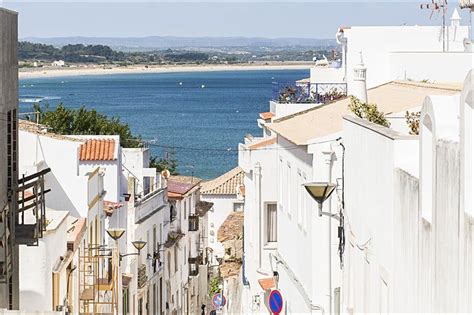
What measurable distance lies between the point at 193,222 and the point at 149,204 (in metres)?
12.8

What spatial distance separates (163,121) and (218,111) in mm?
29926

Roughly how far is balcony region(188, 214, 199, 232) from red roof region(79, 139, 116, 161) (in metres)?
20.6

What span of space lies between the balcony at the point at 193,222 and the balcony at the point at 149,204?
329 inches

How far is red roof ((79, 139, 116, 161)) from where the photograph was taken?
39438 millimetres

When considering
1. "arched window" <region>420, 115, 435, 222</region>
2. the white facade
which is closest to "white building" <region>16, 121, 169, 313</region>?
the white facade

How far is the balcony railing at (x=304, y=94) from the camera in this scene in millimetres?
34344

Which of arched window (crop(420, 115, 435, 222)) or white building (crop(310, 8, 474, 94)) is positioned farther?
white building (crop(310, 8, 474, 94))

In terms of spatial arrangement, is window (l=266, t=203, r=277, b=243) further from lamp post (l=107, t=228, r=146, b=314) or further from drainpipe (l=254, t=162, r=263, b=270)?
lamp post (l=107, t=228, r=146, b=314)

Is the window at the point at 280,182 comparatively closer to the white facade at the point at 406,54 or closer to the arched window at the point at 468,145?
the white facade at the point at 406,54

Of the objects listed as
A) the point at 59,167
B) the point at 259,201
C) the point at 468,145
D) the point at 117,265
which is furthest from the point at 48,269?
the point at 468,145

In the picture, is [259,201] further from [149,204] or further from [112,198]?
[149,204]

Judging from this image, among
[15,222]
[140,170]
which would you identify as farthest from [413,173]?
[140,170]

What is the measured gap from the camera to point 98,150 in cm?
3994

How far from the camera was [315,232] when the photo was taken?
24469 mm
